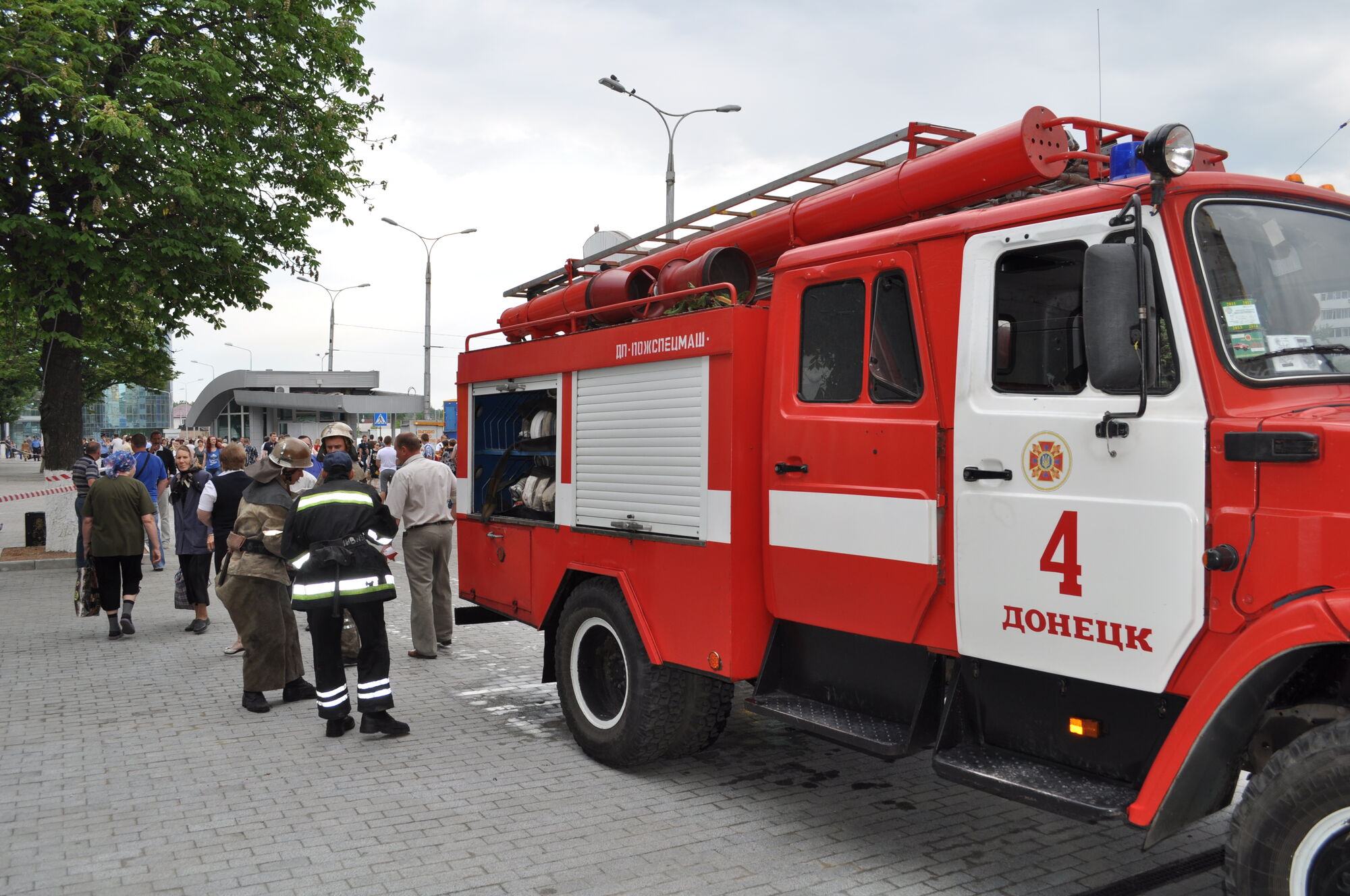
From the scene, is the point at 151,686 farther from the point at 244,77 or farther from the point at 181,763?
the point at 244,77

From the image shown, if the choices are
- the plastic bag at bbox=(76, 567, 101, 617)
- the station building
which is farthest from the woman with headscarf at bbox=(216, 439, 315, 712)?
the station building

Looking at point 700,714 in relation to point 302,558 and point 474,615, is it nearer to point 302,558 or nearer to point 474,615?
point 474,615

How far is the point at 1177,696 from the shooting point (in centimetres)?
332

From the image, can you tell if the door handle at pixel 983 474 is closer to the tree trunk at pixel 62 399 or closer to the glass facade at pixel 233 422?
the tree trunk at pixel 62 399

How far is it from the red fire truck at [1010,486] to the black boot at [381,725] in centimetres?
117

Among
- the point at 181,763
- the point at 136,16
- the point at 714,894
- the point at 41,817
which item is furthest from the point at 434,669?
the point at 136,16

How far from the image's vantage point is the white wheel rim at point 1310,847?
9.12 feet

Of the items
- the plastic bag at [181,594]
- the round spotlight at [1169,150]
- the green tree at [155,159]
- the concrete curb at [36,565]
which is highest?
the green tree at [155,159]

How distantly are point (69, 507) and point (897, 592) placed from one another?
48.4ft

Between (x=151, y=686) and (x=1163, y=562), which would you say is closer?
(x=1163, y=562)

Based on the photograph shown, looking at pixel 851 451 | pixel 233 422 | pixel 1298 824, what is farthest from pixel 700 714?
pixel 233 422

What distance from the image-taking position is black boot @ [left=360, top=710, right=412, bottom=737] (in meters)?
6.21

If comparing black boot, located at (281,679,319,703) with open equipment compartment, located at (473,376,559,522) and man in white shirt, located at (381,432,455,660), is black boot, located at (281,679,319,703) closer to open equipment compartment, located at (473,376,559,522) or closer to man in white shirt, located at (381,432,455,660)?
man in white shirt, located at (381,432,455,660)

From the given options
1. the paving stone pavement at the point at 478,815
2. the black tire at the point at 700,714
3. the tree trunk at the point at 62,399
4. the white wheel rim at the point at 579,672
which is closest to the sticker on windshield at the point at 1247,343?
the paving stone pavement at the point at 478,815
